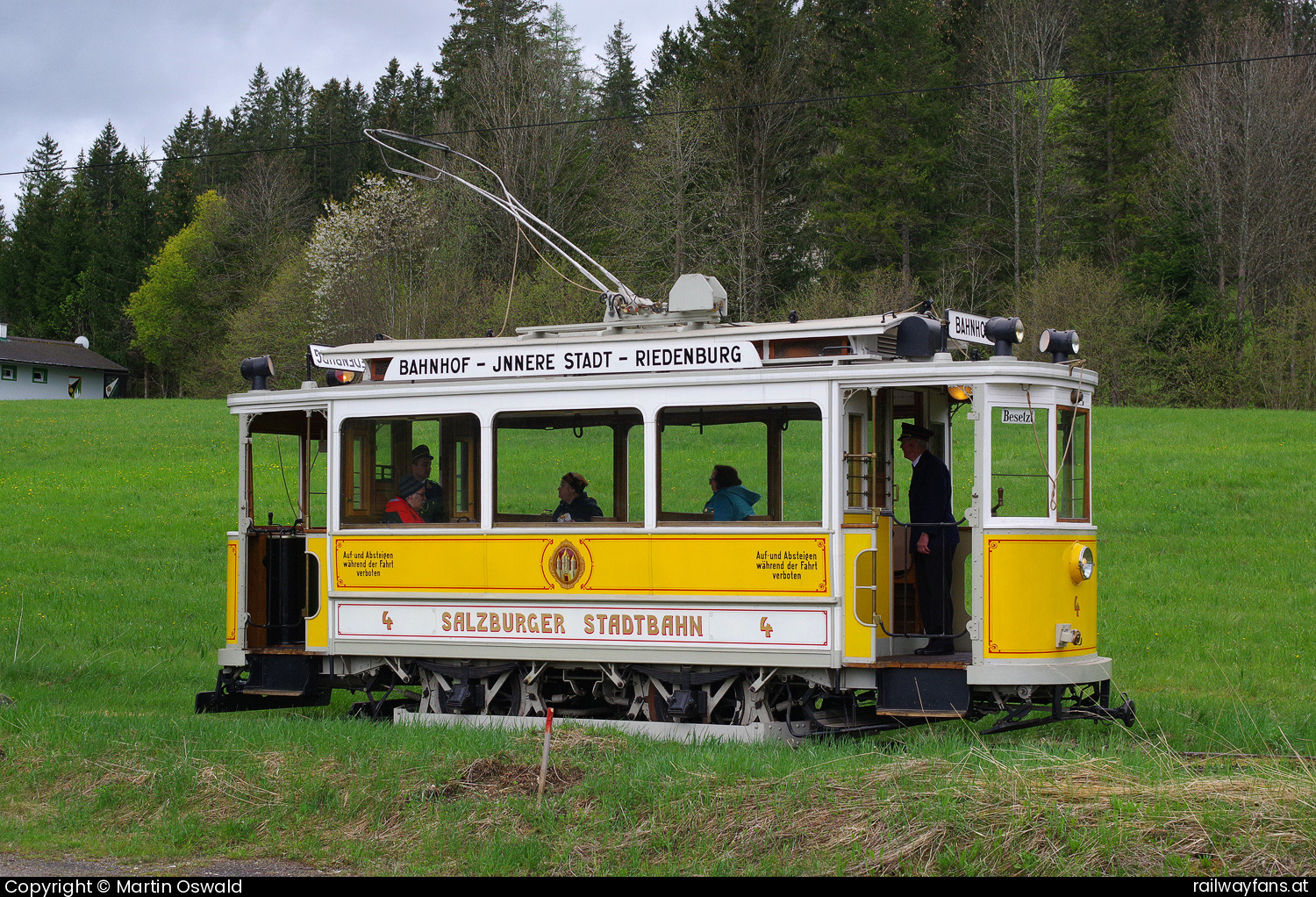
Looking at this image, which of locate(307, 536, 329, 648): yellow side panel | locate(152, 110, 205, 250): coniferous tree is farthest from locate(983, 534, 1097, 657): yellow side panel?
locate(152, 110, 205, 250): coniferous tree

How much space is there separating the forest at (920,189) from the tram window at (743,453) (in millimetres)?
24386

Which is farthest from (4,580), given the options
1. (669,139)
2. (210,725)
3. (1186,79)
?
(1186,79)

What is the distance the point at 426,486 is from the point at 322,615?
1.39 metres

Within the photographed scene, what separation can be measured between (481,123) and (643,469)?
34044mm

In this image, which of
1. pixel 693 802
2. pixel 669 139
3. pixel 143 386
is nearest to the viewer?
pixel 693 802

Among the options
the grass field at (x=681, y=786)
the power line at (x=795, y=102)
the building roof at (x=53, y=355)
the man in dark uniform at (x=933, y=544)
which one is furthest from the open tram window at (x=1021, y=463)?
the building roof at (x=53, y=355)

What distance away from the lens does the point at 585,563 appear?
10117mm

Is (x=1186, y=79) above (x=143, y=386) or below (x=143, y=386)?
above

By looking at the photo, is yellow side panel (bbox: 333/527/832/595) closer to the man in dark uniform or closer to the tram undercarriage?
the tram undercarriage

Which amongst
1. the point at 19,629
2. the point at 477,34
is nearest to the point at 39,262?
the point at 477,34

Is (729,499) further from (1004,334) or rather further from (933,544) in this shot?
(1004,334)

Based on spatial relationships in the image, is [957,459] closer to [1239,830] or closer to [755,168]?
[1239,830]

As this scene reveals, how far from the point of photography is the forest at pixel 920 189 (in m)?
39.7

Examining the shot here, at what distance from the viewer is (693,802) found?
696 cm
